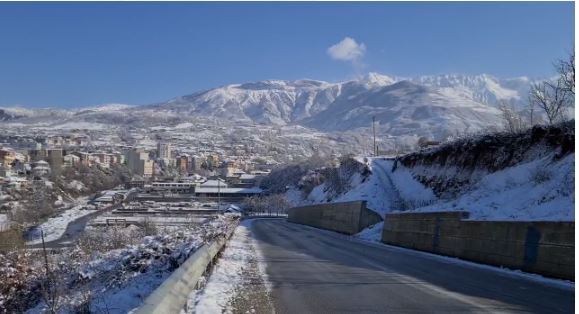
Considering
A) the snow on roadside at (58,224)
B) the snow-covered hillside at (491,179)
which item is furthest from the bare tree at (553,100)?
the snow on roadside at (58,224)

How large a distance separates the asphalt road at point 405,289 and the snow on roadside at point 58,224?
77726 millimetres

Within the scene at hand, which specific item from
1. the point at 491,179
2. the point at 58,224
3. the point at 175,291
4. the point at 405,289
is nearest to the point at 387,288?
the point at 405,289

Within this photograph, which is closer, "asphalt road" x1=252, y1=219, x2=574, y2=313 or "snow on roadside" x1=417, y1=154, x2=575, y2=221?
"asphalt road" x1=252, y1=219, x2=574, y2=313

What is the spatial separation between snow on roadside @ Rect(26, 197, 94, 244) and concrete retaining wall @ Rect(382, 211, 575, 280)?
72590mm

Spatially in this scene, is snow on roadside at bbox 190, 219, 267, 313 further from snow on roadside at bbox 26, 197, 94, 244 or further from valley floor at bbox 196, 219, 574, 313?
snow on roadside at bbox 26, 197, 94, 244

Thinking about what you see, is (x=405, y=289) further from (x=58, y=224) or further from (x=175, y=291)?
(x=58, y=224)

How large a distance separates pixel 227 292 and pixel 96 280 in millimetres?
6392

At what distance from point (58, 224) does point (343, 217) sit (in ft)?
267

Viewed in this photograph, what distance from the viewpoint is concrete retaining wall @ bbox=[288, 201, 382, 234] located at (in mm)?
41031

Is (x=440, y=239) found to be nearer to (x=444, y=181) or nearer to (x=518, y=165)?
(x=518, y=165)

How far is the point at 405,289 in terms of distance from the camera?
11.7 metres

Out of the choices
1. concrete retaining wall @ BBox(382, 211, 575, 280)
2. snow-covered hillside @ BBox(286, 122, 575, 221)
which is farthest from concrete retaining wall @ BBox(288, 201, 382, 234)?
concrete retaining wall @ BBox(382, 211, 575, 280)

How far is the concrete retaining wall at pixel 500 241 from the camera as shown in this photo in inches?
540

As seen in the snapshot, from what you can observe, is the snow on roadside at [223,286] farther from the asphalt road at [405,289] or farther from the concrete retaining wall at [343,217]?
the concrete retaining wall at [343,217]
